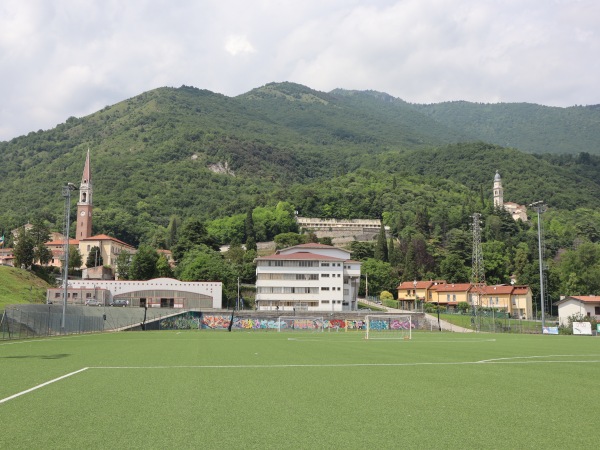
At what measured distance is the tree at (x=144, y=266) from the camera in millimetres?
108062

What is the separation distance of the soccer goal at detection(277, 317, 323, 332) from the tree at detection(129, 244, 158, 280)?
42.4 m

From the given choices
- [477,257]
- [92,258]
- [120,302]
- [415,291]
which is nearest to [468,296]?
[415,291]

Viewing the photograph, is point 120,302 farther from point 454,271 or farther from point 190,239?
point 454,271

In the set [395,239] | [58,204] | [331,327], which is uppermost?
[58,204]

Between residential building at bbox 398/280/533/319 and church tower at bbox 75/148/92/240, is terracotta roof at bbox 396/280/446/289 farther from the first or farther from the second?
church tower at bbox 75/148/92/240

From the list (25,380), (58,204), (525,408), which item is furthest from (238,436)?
(58,204)

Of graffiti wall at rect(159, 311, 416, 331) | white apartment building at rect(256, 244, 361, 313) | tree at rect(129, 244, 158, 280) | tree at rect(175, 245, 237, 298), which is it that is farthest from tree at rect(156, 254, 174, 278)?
graffiti wall at rect(159, 311, 416, 331)

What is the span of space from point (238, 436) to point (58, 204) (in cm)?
20065

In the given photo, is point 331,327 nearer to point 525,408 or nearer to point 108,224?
point 525,408

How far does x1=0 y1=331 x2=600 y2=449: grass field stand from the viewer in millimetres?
8039

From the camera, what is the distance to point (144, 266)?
108 metres

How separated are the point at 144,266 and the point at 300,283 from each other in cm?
3068

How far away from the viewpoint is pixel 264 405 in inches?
422

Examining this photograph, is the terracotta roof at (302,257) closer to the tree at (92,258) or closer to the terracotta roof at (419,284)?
the terracotta roof at (419,284)
